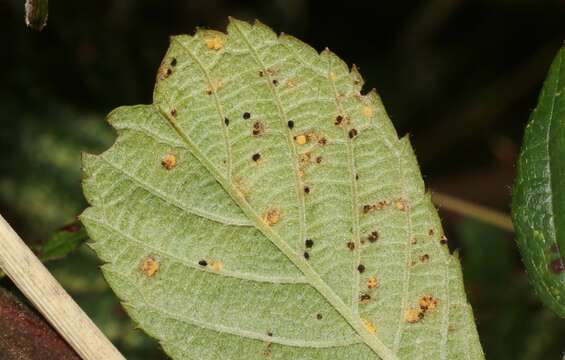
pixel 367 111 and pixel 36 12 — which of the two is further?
pixel 367 111

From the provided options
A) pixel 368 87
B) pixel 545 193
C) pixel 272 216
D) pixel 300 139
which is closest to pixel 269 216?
pixel 272 216

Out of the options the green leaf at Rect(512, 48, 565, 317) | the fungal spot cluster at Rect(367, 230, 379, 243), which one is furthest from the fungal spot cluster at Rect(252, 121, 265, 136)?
the green leaf at Rect(512, 48, 565, 317)

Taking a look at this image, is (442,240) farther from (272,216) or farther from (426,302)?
(272,216)

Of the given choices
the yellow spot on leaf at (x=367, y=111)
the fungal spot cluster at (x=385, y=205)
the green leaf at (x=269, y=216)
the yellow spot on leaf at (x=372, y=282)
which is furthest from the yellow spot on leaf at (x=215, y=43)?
the yellow spot on leaf at (x=372, y=282)

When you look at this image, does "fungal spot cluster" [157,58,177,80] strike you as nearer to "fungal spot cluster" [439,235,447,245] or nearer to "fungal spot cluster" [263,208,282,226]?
"fungal spot cluster" [263,208,282,226]

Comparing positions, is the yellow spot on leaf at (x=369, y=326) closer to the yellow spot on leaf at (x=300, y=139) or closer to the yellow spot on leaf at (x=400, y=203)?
the yellow spot on leaf at (x=400, y=203)

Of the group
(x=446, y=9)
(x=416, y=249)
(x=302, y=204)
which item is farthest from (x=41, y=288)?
(x=446, y=9)
